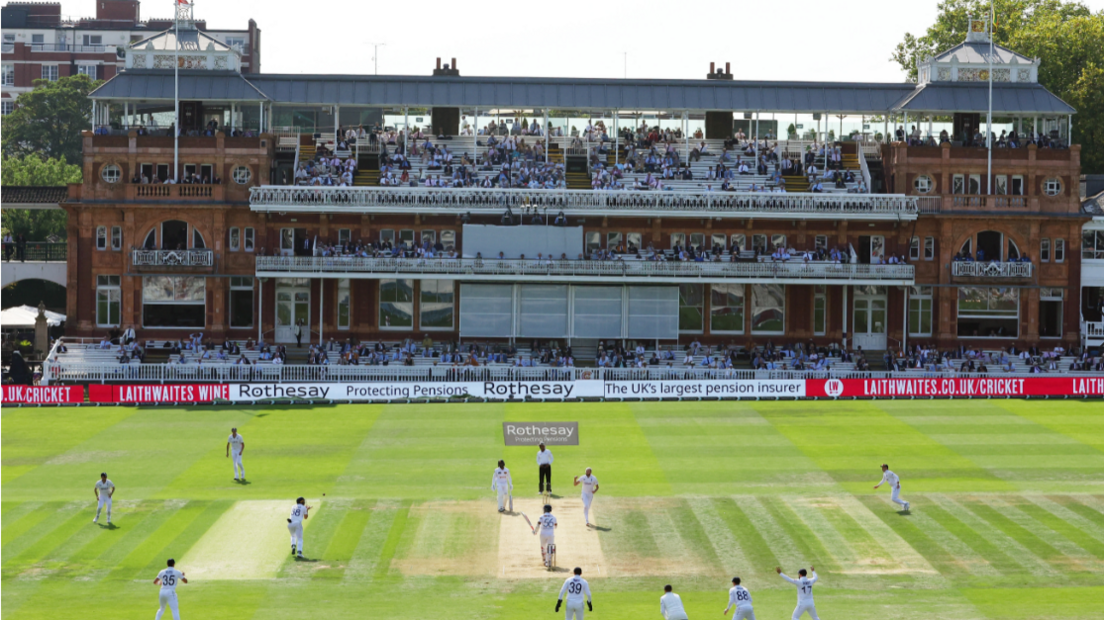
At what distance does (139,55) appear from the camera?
66.4 m

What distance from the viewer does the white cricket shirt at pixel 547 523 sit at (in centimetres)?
3095

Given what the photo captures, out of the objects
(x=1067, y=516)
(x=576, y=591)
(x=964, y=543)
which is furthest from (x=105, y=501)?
(x=1067, y=516)

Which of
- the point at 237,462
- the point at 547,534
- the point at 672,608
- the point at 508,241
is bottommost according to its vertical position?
the point at 672,608

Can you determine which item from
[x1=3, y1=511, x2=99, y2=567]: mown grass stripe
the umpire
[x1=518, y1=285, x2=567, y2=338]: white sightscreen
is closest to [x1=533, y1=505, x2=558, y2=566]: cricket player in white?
the umpire

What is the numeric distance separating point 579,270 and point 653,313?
4072mm

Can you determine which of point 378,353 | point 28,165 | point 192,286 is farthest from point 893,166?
point 28,165

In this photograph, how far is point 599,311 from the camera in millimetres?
63219

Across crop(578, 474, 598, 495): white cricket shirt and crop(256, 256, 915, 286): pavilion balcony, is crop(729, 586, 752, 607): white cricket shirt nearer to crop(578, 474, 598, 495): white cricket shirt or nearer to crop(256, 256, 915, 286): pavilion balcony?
crop(578, 474, 598, 495): white cricket shirt

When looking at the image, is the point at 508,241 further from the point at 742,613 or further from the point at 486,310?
the point at 742,613

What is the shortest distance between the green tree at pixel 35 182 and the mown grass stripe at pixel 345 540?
48.7 metres

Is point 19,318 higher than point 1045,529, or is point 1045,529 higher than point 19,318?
point 19,318

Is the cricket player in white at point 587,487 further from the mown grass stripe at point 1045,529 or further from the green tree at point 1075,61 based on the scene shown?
the green tree at point 1075,61

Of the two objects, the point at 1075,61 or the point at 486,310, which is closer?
the point at 486,310

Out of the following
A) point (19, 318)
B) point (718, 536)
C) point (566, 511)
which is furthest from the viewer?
point (19, 318)
